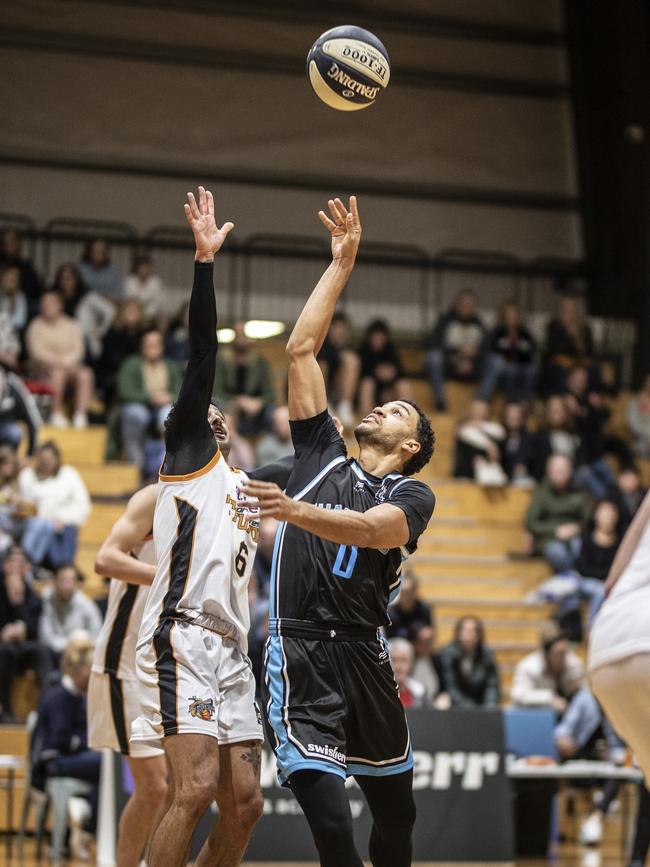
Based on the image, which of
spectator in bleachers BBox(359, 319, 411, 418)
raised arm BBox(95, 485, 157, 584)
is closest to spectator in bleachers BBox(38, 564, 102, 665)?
spectator in bleachers BBox(359, 319, 411, 418)

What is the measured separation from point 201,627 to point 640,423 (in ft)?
47.6

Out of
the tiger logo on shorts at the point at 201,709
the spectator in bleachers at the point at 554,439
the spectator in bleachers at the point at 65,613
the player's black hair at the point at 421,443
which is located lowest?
the tiger logo on shorts at the point at 201,709

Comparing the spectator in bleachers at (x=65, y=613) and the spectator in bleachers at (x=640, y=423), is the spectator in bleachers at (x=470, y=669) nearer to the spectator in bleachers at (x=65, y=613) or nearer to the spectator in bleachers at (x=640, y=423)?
the spectator in bleachers at (x=65, y=613)

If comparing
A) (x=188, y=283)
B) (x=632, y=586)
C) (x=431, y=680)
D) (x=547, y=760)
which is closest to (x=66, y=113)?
(x=188, y=283)

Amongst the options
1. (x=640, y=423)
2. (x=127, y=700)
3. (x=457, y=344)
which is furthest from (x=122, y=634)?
(x=640, y=423)

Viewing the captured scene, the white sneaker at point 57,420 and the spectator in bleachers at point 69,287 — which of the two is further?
the spectator in bleachers at point 69,287

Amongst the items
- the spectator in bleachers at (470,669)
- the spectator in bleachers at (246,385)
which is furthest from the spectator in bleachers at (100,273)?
the spectator in bleachers at (470,669)

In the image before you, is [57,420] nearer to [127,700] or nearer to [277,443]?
[277,443]

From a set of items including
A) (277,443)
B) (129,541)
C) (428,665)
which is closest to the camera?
(129,541)

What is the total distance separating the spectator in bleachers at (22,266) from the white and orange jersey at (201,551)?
12.1 metres

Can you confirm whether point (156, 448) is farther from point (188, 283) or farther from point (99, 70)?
point (99, 70)

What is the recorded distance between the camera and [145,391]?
16.7 metres

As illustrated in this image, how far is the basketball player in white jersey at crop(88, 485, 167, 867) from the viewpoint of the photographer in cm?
705

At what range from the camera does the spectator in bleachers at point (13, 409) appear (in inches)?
582
